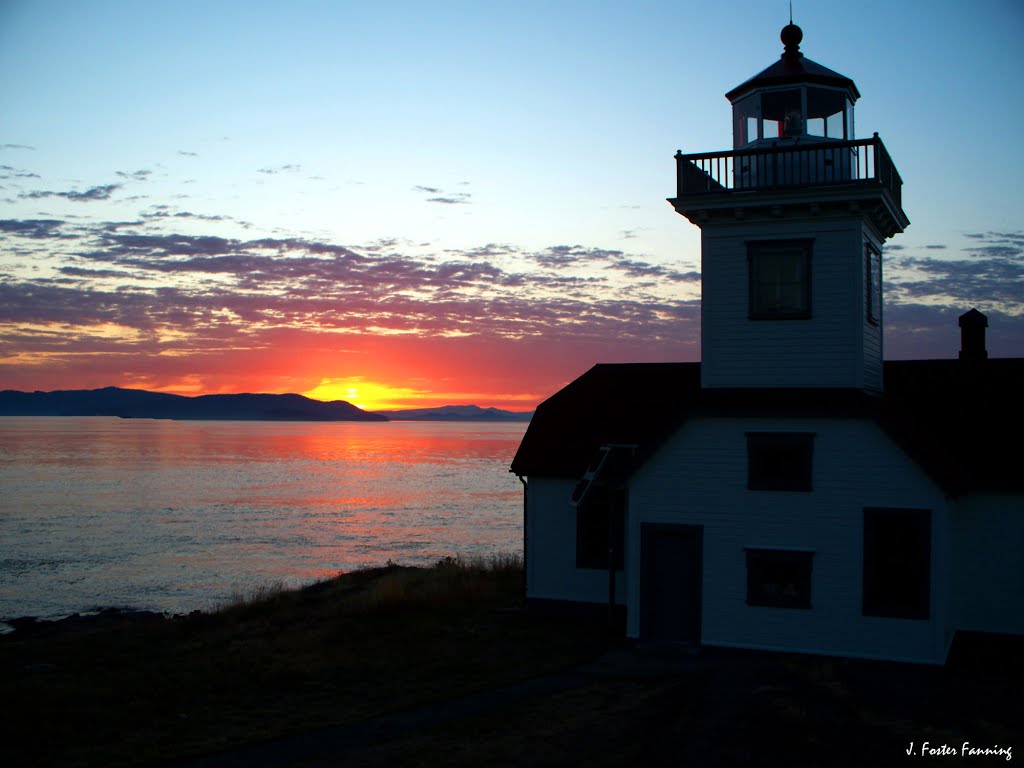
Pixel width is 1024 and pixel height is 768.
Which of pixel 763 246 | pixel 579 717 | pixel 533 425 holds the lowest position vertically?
pixel 579 717

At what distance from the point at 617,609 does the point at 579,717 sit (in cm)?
683

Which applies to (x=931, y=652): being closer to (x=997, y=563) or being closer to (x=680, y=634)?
(x=997, y=563)

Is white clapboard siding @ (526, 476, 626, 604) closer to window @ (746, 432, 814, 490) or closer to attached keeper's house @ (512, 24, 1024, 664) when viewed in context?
attached keeper's house @ (512, 24, 1024, 664)

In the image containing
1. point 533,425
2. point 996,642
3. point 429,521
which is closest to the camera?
point 996,642

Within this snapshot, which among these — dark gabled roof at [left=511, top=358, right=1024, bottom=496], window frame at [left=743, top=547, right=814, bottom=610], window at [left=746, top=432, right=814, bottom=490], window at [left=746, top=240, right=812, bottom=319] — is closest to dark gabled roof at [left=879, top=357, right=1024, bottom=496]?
dark gabled roof at [left=511, top=358, right=1024, bottom=496]

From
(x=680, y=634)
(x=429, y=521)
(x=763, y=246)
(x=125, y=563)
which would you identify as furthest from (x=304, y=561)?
(x=763, y=246)

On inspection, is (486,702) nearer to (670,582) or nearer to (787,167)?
(670,582)

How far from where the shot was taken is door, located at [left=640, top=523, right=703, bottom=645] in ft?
56.3

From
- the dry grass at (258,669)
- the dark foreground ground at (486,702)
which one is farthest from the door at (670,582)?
the dry grass at (258,669)

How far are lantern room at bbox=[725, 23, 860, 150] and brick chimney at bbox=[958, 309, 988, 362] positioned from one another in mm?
7420

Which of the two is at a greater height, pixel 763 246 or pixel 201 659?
pixel 763 246

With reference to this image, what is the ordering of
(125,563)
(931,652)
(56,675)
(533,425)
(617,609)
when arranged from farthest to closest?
(125,563), (533,425), (617,609), (56,675), (931,652)

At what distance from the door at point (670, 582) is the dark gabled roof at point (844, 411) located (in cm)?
159

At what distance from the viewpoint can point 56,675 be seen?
59.9 ft
